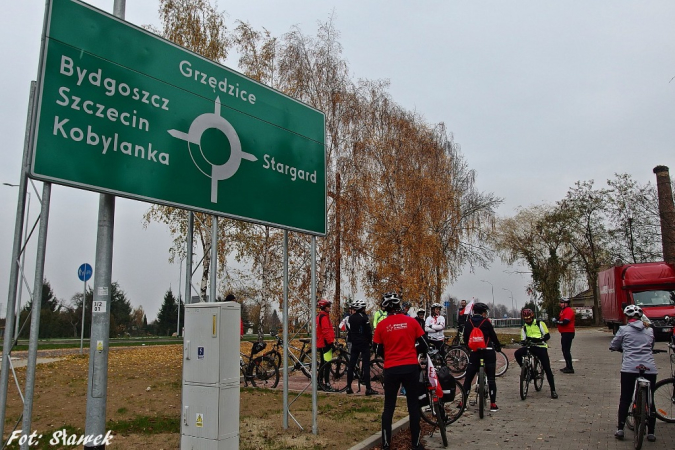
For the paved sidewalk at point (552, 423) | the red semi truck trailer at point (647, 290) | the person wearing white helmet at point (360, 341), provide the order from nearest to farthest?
the paved sidewalk at point (552, 423), the person wearing white helmet at point (360, 341), the red semi truck trailer at point (647, 290)

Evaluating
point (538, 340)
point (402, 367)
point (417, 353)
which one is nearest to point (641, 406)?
point (417, 353)

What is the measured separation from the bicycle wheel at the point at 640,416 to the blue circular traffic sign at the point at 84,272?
761 inches

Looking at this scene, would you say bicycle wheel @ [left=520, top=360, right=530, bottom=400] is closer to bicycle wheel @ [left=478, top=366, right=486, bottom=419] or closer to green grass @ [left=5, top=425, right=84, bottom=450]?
bicycle wheel @ [left=478, top=366, right=486, bottom=419]

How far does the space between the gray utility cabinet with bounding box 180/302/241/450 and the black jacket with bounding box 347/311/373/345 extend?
5.21m

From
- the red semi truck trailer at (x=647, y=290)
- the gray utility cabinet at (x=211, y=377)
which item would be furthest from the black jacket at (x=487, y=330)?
the red semi truck trailer at (x=647, y=290)

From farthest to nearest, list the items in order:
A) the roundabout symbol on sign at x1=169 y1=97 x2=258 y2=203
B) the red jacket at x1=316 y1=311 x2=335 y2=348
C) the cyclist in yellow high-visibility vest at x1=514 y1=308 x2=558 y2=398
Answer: the red jacket at x1=316 y1=311 x2=335 y2=348 < the cyclist in yellow high-visibility vest at x1=514 y1=308 x2=558 y2=398 < the roundabout symbol on sign at x1=169 y1=97 x2=258 y2=203

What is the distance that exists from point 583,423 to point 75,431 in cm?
777

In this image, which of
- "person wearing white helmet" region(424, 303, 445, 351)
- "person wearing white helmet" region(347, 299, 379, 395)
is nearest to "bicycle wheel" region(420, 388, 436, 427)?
"person wearing white helmet" region(347, 299, 379, 395)

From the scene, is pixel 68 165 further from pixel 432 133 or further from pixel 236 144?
pixel 432 133

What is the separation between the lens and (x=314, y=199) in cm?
893

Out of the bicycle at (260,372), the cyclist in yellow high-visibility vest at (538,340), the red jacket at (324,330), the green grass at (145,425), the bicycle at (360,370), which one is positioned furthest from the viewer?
the bicycle at (260,372)

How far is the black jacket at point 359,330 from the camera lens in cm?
1148

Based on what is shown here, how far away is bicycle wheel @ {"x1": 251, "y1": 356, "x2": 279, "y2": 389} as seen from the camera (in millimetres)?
12641

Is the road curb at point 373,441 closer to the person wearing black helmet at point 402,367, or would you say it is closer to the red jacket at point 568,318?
the person wearing black helmet at point 402,367
